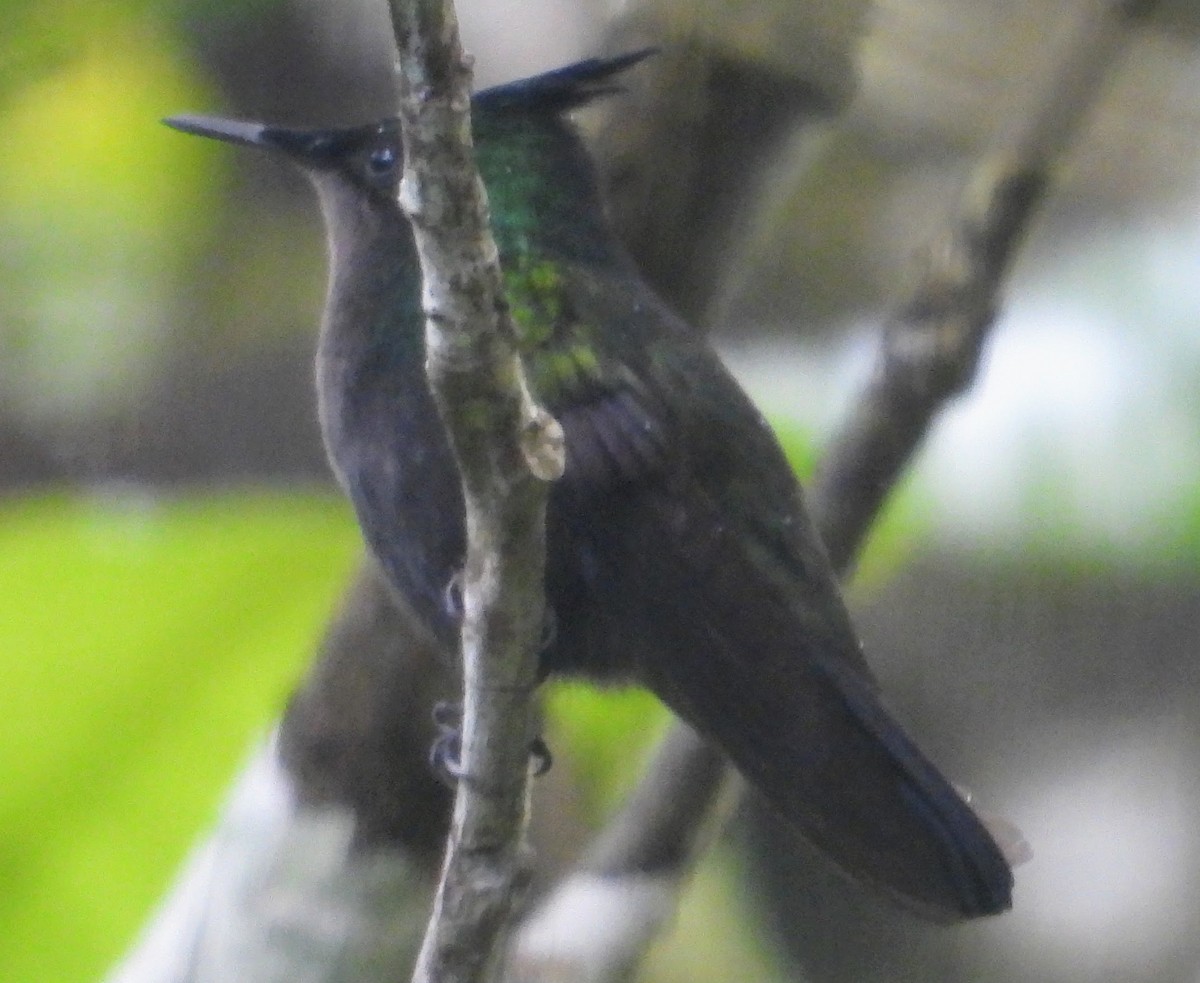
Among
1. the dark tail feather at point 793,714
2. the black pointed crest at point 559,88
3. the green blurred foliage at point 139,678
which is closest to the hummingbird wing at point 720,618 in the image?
the dark tail feather at point 793,714

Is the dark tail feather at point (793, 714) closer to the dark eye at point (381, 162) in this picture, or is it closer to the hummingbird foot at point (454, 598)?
the hummingbird foot at point (454, 598)

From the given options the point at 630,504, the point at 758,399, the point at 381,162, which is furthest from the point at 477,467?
the point at 758,399

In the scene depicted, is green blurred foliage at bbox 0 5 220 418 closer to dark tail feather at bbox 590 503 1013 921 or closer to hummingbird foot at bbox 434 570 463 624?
hummingbird foot at bbox 434 570 463 624

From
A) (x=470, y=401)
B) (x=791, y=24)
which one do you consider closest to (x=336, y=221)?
(x=791, y=24)

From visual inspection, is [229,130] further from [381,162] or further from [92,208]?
[92,208]

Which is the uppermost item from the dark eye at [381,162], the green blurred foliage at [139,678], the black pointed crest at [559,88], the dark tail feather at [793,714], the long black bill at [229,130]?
the black pointed crest at [559,88]
